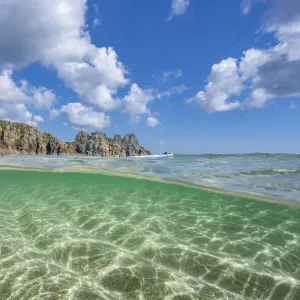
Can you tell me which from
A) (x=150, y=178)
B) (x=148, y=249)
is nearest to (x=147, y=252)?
(x=148, y=249)

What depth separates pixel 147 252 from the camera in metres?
9.39

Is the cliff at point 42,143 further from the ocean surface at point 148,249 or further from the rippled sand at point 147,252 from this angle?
the rippled sand at point 147,252

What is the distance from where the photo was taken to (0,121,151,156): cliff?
15691 cm

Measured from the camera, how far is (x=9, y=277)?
7043 millimetres

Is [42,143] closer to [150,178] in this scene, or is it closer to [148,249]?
[150,178]

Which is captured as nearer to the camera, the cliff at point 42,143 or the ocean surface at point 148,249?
the ocean surface at point 148,249

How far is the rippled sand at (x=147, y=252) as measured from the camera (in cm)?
671

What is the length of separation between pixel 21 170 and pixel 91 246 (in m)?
44.3

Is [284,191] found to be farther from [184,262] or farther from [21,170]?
[21,170]

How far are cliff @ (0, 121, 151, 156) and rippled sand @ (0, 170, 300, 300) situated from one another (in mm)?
159367

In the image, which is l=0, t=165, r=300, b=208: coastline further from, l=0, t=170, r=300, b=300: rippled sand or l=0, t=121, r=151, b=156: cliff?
l=0, t=121, r=151, b=156: cliff

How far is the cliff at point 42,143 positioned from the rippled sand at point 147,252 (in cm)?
15937

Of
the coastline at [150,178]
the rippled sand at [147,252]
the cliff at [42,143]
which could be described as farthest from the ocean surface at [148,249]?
the cliff at [42,143]

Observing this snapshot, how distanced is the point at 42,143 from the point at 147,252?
180946mm
